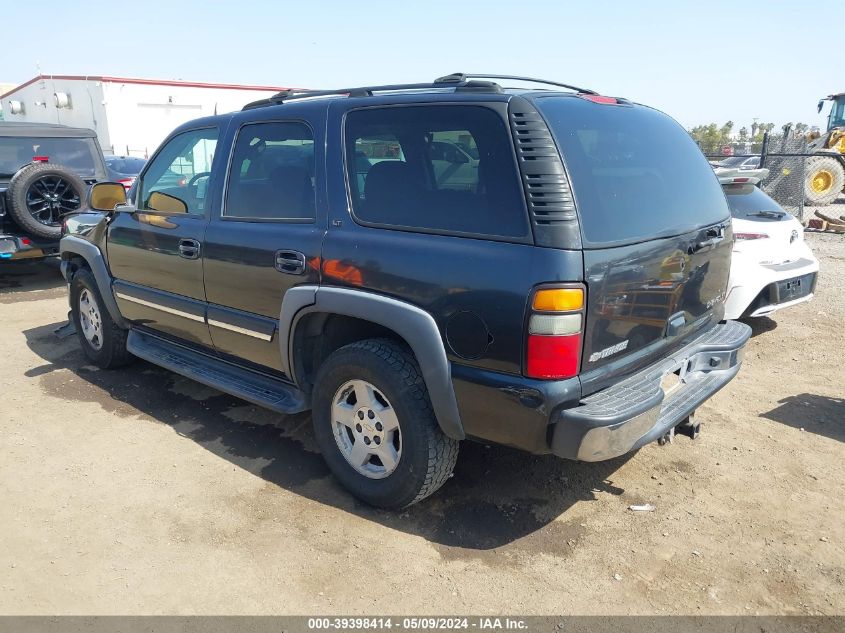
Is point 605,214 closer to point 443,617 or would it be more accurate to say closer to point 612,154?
point 612,154

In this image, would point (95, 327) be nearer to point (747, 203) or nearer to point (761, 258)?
point (761, 258)

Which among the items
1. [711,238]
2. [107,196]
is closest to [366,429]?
[711,238]

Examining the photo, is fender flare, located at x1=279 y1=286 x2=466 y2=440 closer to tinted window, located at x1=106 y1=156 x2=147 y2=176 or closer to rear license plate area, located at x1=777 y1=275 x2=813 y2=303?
rear license plate area, located at x1=777 y1=275 x2=813 y2=303

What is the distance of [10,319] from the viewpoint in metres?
6.78

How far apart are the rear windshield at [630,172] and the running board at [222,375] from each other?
1.87 metres

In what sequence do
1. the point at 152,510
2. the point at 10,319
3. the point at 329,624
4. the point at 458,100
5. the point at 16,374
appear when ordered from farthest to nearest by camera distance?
the point at 10,319 < the point at 16,374 < the point at 152,510 < the point at 458,100 < the point at 329,624

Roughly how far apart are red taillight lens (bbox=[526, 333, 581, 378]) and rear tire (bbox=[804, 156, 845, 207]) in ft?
51.0

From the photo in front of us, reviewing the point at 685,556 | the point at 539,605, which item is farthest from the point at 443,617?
the point at 685,556

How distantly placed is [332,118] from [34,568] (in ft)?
8.12

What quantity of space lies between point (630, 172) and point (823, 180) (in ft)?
52.0

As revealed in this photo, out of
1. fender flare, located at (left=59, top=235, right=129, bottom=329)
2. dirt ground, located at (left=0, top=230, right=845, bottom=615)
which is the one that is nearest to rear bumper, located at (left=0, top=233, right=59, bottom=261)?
fender flare, located at (left=59, top=235, right=129, bottom=329)

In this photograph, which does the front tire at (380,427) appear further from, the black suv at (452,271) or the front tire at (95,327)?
the front tire at (95,327)

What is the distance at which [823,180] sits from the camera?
15.7 metres

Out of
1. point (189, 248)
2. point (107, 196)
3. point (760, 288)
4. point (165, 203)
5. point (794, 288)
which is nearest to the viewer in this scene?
point (189, 248)
